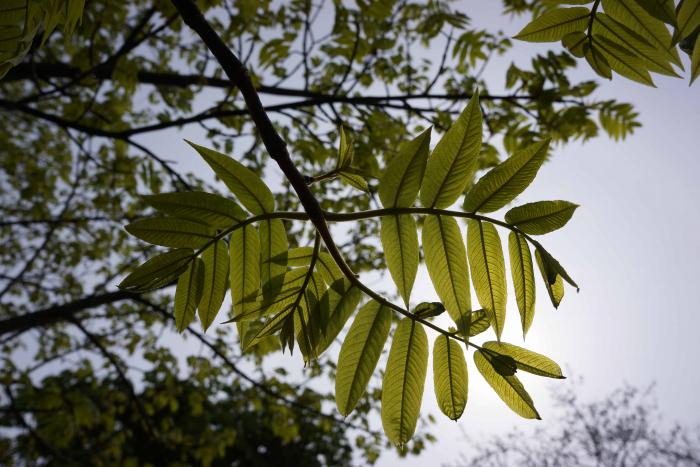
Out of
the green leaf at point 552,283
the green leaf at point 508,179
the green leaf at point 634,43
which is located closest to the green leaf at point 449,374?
the green leaf at point 552,283

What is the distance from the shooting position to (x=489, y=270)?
1054 mm

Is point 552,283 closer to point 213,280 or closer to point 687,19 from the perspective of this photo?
point 687,19

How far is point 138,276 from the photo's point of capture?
103 cm

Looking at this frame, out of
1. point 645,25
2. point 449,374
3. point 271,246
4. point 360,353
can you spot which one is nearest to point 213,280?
point 271,246

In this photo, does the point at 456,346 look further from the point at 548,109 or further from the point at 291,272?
the point at 548,109

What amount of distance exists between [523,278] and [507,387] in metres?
0.27

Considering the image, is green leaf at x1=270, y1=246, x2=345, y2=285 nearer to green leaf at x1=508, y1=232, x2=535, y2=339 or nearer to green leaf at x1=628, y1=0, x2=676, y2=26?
green leaf at x1=508, y1=232, x2=535, y2=339

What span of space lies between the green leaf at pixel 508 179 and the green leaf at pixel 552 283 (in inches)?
6.1

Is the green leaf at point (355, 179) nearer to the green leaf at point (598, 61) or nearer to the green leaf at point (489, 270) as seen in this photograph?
the green leaf at point (489, 270)

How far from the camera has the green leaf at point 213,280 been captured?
3.77ft

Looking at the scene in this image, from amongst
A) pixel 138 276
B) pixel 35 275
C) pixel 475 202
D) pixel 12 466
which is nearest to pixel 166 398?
pixel 12 466

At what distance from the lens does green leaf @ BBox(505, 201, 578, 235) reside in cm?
103

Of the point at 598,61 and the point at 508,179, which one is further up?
the point at 598,61

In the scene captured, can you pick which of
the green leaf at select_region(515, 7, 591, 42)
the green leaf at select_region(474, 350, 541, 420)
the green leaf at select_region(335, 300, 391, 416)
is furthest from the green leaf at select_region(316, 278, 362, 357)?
the green leaf at select_region(515, 7, 591, 42)
